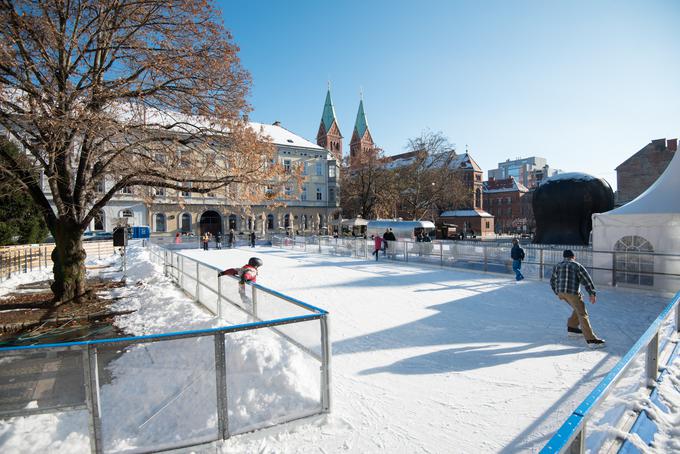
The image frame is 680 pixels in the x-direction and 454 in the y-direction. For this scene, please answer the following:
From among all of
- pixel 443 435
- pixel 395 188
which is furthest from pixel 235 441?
pixel 395 188

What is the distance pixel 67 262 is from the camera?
39.6 ft

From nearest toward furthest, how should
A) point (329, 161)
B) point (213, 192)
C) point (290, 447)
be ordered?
point (290, 447)
point (213, 192)
point (329, 161)

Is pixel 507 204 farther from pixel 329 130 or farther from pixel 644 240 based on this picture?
pixel 644 240

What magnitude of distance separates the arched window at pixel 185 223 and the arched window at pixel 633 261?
149ft

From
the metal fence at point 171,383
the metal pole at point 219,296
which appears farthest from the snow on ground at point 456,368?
the metal pole at point 219,296

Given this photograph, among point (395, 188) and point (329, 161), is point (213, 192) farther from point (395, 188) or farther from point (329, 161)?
point (329, 161)

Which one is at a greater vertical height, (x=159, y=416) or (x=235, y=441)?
(x=159, y=416)

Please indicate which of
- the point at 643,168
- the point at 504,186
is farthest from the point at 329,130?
the point at 643,168

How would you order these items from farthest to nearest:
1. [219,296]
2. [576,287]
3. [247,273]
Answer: [219,296] → [247,273] → [576,287]

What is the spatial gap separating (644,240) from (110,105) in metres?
16.7

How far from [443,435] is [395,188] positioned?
168 feet

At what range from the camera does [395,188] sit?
2133 inches

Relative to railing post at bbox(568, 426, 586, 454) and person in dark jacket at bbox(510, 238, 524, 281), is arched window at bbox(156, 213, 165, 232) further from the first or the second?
railing post at bbox(568, 426, 586, 454)

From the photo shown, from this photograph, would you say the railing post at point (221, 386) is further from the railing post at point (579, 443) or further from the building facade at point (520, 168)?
the building facade at point (520, 168)
